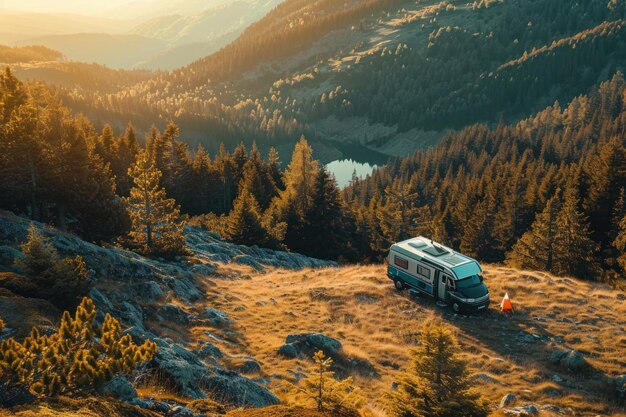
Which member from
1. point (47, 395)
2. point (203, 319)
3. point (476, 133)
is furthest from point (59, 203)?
point (476, 133)

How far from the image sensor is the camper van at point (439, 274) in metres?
30.0

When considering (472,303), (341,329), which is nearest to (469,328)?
(472,303)

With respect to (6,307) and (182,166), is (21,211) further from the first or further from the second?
(182,166)

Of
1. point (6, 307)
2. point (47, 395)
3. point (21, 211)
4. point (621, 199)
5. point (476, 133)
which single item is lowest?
point (476, 133)

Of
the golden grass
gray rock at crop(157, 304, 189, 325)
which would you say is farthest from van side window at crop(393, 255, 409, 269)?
the golden grass

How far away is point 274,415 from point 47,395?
3.74m

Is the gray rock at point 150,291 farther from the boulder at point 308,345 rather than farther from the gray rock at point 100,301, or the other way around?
Answer: the boulder at point 308,345

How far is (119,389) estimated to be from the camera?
10.1 metres

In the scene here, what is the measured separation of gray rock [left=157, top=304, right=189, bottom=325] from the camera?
24766 mm

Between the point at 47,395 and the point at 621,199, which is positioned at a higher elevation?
the point at 47,395

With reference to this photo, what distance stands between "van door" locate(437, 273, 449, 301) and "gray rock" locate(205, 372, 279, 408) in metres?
18.3

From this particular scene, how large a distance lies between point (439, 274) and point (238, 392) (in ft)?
63.9

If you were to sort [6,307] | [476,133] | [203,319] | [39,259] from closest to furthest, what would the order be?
1. [6,307]
2. [39,259]
3. [203,319]
4. [476,133]

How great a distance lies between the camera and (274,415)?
847 centimetres
